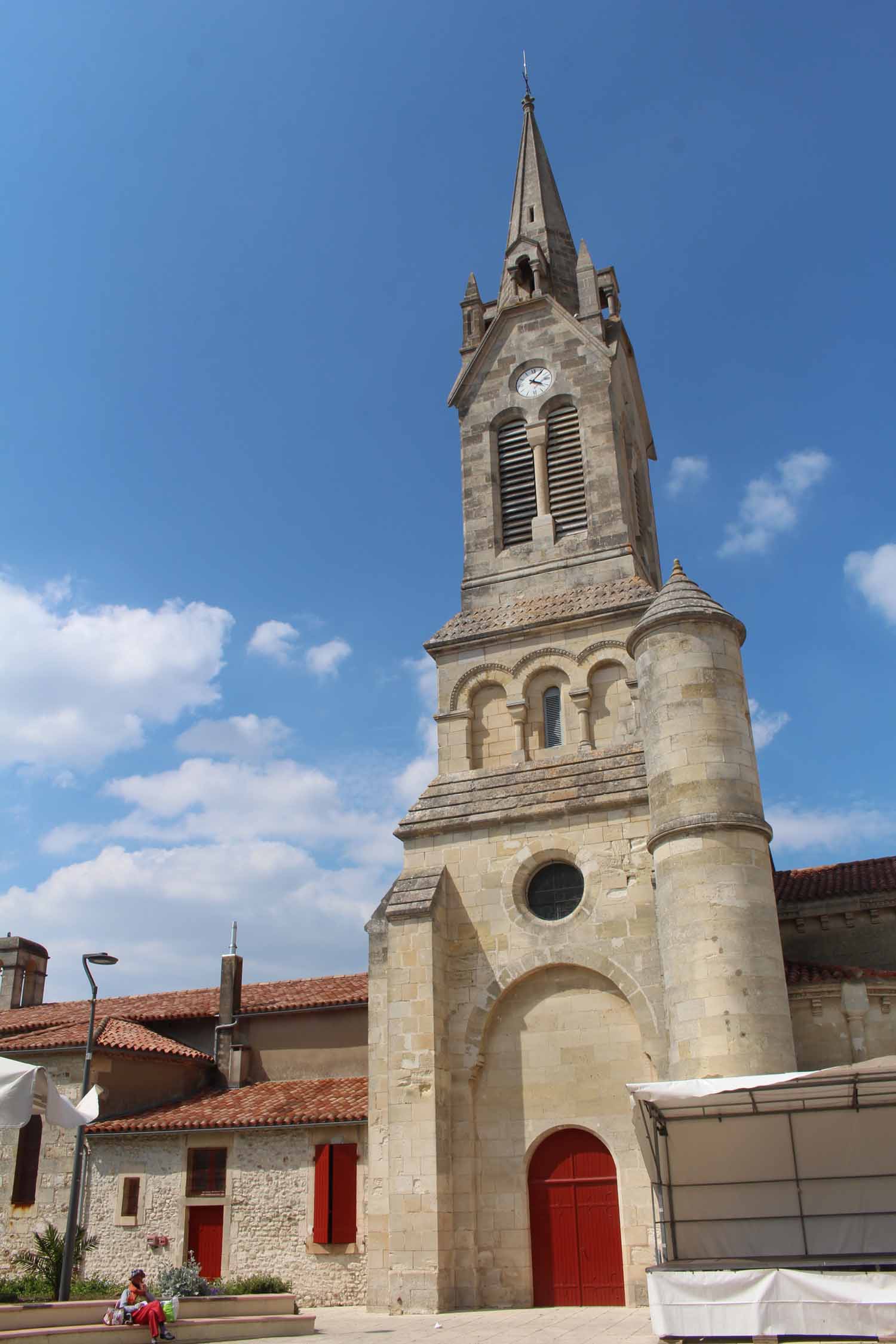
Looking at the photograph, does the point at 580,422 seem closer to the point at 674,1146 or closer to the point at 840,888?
the point at 840,888

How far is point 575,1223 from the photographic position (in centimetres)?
1597

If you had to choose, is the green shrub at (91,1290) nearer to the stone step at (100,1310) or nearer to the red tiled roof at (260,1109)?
the stone step at (100,1310)

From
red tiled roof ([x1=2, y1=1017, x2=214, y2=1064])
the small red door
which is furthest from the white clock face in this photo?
the small red door

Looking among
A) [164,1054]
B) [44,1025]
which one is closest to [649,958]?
[164,1054]

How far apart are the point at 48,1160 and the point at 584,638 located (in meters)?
14.8

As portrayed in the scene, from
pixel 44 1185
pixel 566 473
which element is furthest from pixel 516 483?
pixel 44 1185

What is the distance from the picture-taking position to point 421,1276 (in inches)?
614

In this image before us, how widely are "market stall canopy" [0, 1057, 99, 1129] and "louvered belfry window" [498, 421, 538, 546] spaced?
13499 mm

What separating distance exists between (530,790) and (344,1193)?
838cm

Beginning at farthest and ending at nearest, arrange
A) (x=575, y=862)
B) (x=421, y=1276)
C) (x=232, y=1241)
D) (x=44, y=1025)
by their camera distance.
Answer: (x=44, y=1025) < (x=232, y=1241) < (x=575, y=862) < (x=421, y=1276)

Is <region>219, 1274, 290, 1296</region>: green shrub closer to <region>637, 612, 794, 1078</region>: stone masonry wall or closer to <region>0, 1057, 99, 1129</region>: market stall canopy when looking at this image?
<region>0, 1057, 99, 1129</region>: market stall canopy

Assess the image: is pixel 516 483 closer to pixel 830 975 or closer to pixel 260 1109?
pixel 830 975

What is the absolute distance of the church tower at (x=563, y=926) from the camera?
583 inches

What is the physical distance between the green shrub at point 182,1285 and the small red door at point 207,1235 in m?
4.93
